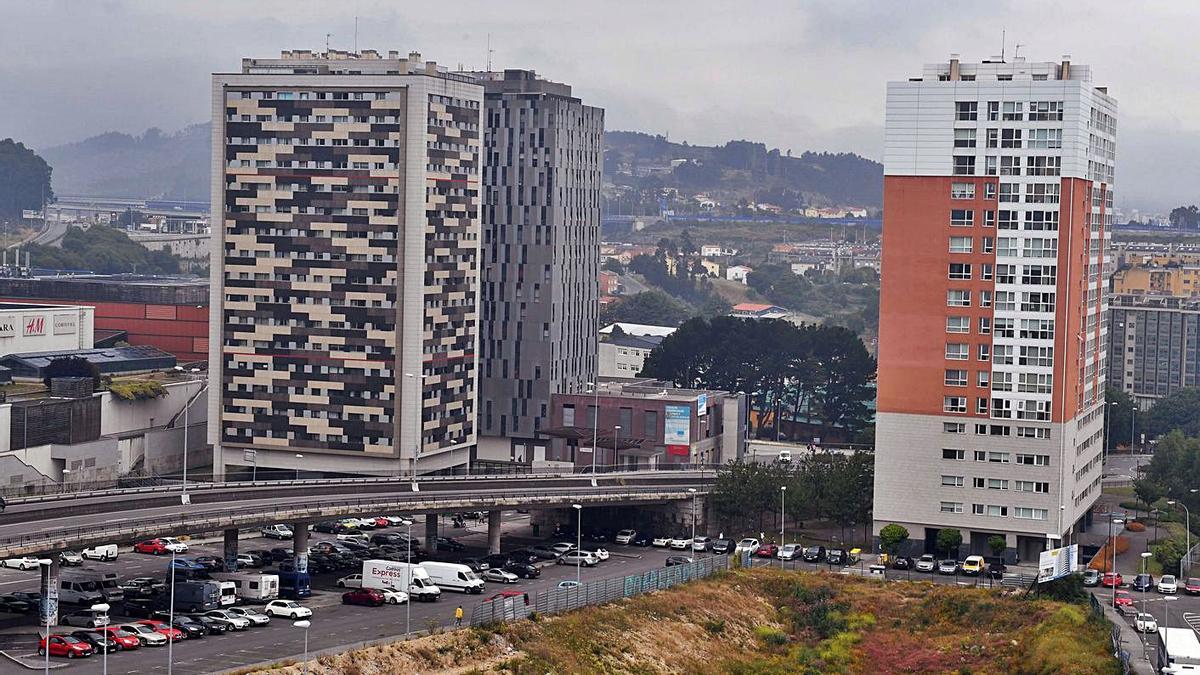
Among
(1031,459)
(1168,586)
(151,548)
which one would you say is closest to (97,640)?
(151,548)

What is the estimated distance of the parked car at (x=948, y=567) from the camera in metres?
89.3

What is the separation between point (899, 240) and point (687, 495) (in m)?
17.8

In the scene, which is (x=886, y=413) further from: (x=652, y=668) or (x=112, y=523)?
(x=112, y=523)

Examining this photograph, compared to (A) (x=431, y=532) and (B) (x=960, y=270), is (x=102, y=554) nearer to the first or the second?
(A) (x=431, y=532)

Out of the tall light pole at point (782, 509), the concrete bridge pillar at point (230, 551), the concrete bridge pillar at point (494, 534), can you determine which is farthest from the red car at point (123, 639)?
the tall light pole at point (782, 509)

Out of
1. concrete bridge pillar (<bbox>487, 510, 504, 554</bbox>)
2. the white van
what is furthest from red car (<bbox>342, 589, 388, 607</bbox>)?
concrete bridge pillar (<bbox>487, 510, 504, 554</bbox>)

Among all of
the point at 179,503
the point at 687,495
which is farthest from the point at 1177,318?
the point at 179,503

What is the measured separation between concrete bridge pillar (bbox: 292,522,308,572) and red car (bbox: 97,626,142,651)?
55.4 ft

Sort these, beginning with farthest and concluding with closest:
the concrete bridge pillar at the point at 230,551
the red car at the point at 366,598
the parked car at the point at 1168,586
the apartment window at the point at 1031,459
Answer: the apartment window at the point at 1031,459 → the parked car at the point at 1168,586 → the concrete bridge pillar at the point at 230,551 → the red car at the point at 366,598

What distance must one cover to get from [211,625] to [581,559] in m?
25.0

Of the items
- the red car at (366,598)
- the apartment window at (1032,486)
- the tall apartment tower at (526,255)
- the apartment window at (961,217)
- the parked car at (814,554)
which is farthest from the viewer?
the tall apartment tower at (526,255)

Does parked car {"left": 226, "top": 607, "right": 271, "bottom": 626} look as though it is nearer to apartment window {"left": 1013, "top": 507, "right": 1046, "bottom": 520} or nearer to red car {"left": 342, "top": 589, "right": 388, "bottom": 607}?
red car {"left": 342, "top": 589, "right": 388, "bottom": 607}

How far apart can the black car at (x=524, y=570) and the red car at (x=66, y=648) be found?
26.0m

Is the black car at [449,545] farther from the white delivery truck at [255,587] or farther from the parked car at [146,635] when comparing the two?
the parked car at [146,635]
